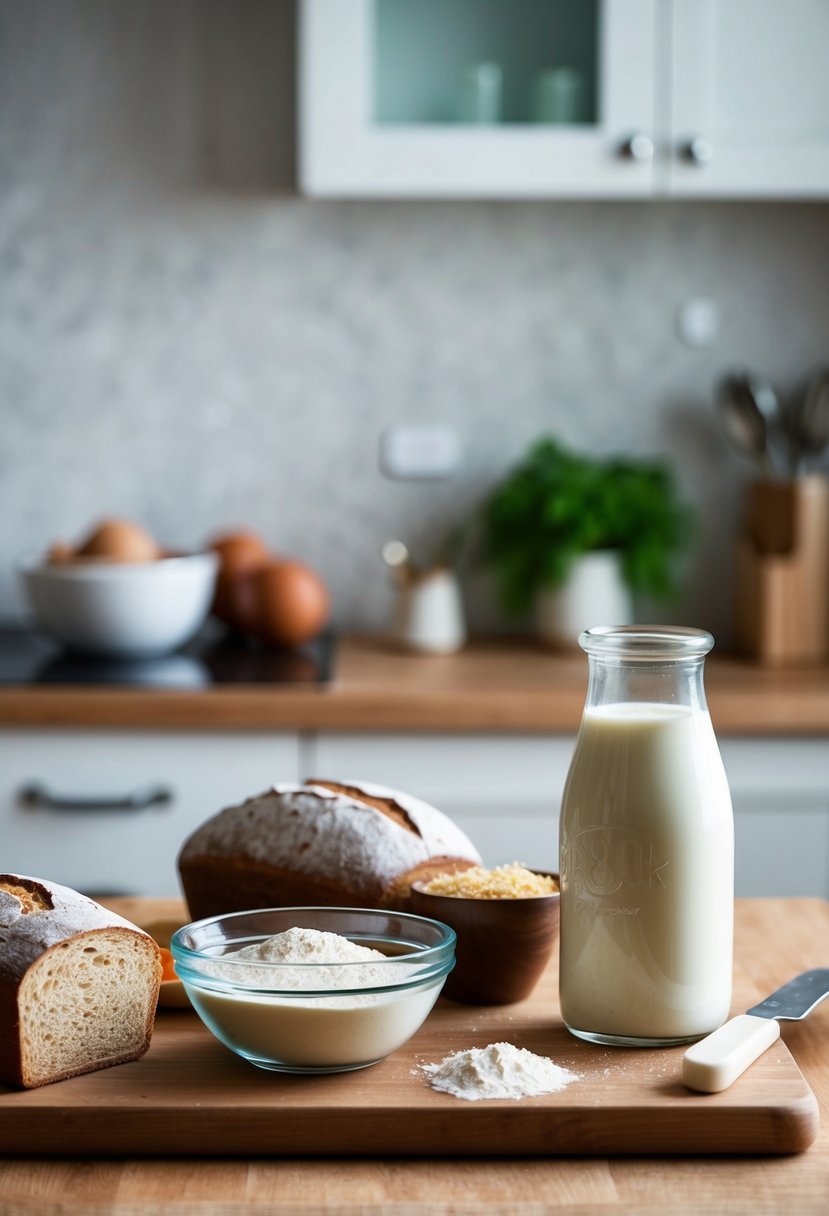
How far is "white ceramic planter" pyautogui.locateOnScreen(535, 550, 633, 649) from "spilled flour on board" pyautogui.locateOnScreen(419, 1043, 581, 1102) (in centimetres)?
158

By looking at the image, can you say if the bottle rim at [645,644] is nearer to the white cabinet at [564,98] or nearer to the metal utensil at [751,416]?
the white cabinet at [564,98]

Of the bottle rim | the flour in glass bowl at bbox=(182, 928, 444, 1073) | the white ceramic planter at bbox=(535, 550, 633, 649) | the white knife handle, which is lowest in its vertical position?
the white knife handle

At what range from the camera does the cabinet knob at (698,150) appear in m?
2.15

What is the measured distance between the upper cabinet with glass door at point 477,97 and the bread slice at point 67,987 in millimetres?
1563

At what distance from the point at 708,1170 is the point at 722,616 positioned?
6.50ft

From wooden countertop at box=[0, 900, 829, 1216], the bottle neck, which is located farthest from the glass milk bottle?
wooden countertop at box=[0, 900, 829, 1216]

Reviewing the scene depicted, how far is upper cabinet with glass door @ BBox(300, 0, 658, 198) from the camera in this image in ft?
7.04

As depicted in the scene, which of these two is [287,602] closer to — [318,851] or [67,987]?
[318,851]

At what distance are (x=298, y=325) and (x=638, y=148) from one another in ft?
2.32

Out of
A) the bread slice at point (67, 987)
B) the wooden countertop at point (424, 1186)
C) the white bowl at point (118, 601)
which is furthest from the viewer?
the white bowl at point (118, 601)

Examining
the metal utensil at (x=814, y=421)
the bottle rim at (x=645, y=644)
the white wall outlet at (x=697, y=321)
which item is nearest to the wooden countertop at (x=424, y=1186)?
the bottle rim at (x=645, y=644)

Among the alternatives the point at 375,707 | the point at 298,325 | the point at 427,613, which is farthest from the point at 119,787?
the point at 298,325

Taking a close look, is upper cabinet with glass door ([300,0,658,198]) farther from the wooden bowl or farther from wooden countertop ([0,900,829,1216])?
wooden countertop ([0,900,829,1216])

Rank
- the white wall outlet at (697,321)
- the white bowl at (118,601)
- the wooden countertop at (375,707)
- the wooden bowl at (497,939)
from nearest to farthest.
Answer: the wooden bowl at (497,939) → the wooden countertop at (375,707) → the white bowl at (118,601) → the white wall outlet at (697,321)
